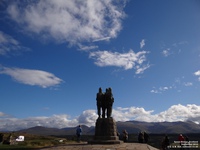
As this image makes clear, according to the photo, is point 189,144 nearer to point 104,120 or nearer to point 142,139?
point 142,139

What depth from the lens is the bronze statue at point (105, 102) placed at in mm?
23094

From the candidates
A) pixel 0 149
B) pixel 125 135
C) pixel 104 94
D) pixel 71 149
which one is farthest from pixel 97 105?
pixel 0 149

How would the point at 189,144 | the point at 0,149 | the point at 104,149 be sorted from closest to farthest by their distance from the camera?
the point at 104,149, the point at 0,149, the point at 189,144

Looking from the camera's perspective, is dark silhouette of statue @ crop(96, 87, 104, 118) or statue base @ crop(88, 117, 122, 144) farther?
dark silhouette of statue @ crop(96, 87, 104, 118)

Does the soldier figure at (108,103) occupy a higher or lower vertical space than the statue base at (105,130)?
higher

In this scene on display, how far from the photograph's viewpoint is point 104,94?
76.4 ft

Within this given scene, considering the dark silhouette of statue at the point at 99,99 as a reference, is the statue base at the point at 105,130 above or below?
below

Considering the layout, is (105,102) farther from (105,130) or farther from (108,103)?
(105,130)

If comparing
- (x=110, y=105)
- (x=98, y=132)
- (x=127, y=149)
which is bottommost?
(x=127, y=149)

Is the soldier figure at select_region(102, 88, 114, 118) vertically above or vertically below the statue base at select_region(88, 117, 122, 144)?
above

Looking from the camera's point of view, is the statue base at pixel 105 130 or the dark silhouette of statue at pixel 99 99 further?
the dark silhouette of statue at pixel 99 99

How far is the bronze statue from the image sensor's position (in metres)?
23.1

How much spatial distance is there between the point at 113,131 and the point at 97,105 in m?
2.83

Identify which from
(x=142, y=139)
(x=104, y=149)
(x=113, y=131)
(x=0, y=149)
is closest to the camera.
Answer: (x=104, y=149)
